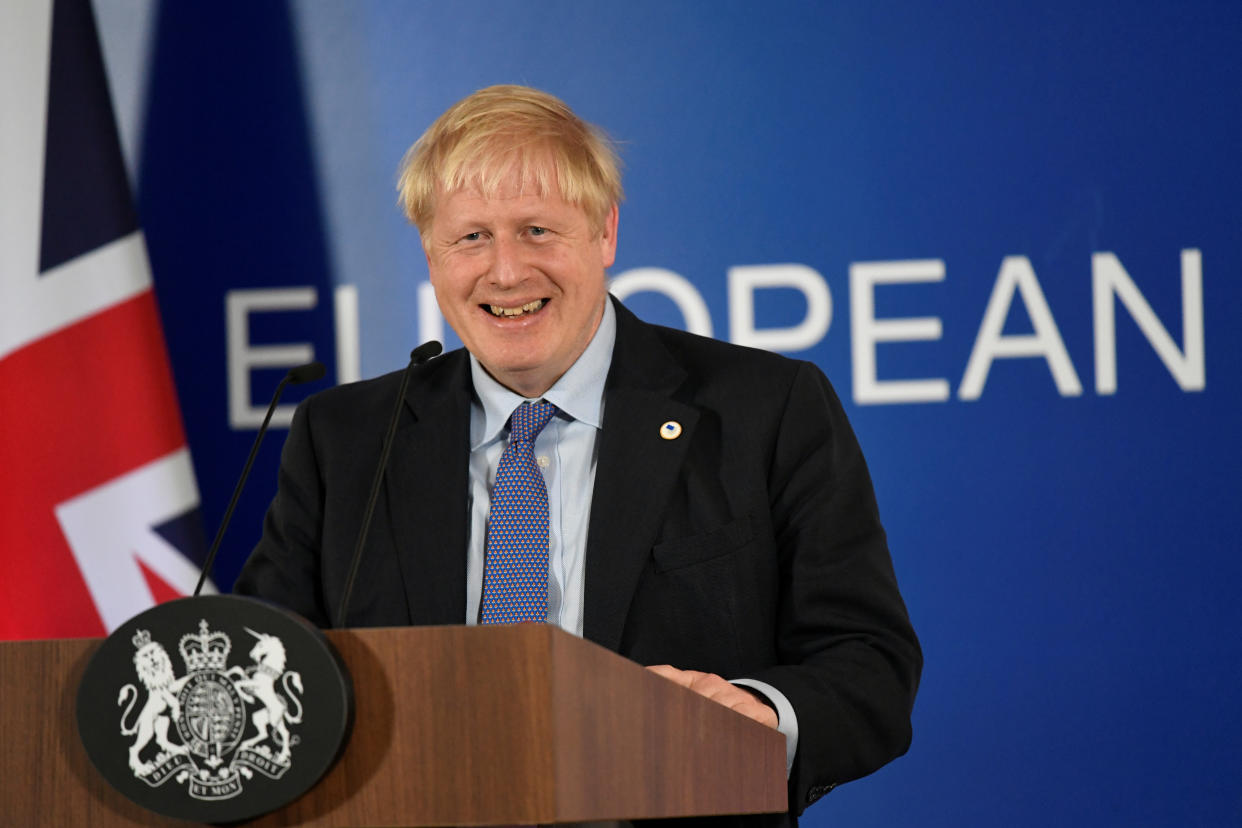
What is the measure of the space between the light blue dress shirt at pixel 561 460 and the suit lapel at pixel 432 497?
0.08 ft

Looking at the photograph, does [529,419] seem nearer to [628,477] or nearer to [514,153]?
[628,477]

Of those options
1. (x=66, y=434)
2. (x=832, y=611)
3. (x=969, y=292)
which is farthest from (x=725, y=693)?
(x=66, y=434)

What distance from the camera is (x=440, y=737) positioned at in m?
1.12

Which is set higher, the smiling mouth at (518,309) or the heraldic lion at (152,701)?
the smiling mouth at (518,309)

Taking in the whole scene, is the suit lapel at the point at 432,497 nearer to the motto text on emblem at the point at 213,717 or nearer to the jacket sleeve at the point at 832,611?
the jacket sleeve at the point at 832,611

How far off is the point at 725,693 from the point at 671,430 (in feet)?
1.72

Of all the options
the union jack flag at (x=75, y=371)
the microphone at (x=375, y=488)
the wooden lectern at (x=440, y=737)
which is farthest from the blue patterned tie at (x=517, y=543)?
the union jack flag at (x=75, y=371)

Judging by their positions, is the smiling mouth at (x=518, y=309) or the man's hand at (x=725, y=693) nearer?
the man's hand at (x=725, y=693)

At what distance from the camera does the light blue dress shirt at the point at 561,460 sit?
1.96 m

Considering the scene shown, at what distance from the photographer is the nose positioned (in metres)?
2.03

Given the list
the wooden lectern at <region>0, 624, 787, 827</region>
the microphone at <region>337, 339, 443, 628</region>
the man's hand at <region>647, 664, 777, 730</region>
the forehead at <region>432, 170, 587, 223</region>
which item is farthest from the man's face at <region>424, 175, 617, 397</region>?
the wooden lectern at <region>0, 624, 787, 827</region>

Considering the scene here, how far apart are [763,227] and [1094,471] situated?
830mm

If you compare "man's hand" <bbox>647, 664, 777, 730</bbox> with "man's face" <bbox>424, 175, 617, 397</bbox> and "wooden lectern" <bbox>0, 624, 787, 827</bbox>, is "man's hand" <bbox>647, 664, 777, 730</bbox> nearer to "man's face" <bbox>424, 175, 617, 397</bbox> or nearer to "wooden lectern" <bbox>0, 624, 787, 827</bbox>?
"wooden lectern" <bbox>0, 624, 787, 827</bbox>

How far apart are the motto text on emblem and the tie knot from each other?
3.05 feet
